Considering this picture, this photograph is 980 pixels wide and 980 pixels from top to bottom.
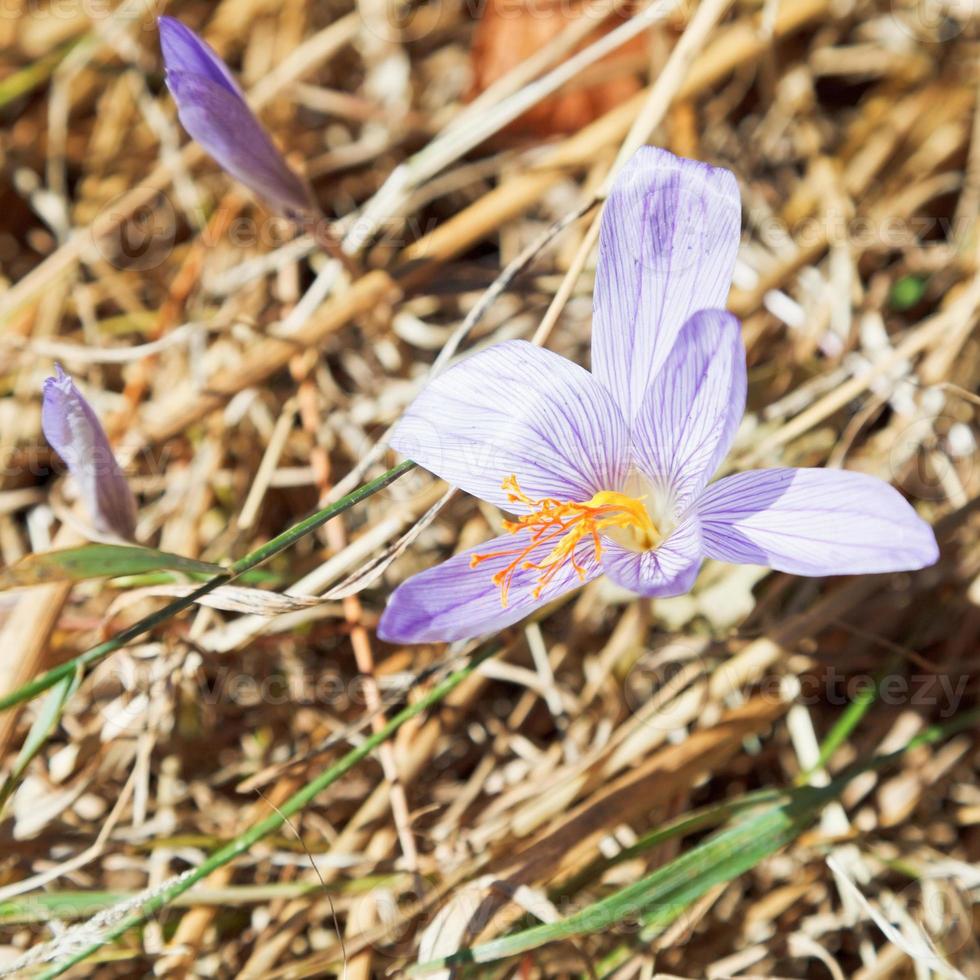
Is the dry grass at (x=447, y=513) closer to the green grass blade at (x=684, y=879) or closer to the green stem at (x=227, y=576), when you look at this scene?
the green grass blade at (x=684, y=879)

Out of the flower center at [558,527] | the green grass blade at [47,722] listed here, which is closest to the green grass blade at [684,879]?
the flower center at [558,527]

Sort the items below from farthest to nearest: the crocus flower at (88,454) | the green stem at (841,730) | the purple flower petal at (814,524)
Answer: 1. the green stem at (841,730)
2. the crocus flower at (88,454)
3. the purple flower petal at (814,524)

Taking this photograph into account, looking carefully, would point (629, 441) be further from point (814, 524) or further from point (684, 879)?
point (684, 879)

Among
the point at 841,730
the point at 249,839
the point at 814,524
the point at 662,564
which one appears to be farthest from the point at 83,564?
the point at 841,730

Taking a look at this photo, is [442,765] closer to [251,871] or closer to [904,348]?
[251,871]

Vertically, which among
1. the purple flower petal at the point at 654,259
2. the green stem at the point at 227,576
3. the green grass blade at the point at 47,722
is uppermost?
the purple flower petal at the point at 654,259

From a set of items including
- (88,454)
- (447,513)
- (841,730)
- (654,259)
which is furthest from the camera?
(447,513)

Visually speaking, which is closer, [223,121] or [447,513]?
[223,121]
